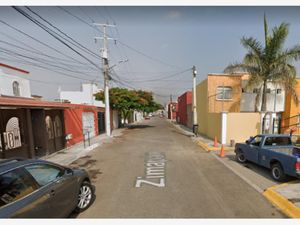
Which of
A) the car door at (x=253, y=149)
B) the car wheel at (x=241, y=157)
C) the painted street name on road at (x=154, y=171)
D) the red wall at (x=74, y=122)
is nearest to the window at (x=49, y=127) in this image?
the red wall at (x=74, y=122)

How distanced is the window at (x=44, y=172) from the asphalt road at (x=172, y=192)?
43.3 inches

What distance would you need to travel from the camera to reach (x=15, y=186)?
112 inches

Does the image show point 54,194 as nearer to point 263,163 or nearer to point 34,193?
point 34,193

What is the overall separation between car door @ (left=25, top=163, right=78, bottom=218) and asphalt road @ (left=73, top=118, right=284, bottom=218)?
601mm

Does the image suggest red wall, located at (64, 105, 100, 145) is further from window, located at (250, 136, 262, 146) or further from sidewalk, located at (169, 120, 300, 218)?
sidewalk, located at (169, 120, 300, 218)

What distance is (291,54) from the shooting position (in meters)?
11.2

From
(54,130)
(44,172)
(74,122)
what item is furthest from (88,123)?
(44,172)

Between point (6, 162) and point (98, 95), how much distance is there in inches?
→ 831

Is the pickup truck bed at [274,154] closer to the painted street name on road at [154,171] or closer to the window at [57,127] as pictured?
the painted street name on road at [154,171]

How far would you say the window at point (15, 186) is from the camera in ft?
8.85

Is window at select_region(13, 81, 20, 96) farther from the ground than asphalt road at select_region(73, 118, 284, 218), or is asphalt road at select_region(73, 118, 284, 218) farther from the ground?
window at select_region(13, 81, 20, 96)

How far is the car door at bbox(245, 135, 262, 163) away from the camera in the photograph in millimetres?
6579

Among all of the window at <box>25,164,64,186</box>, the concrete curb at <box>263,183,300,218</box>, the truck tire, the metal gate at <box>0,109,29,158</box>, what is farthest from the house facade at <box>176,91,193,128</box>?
the window at <box>25,164,64,186</box>
